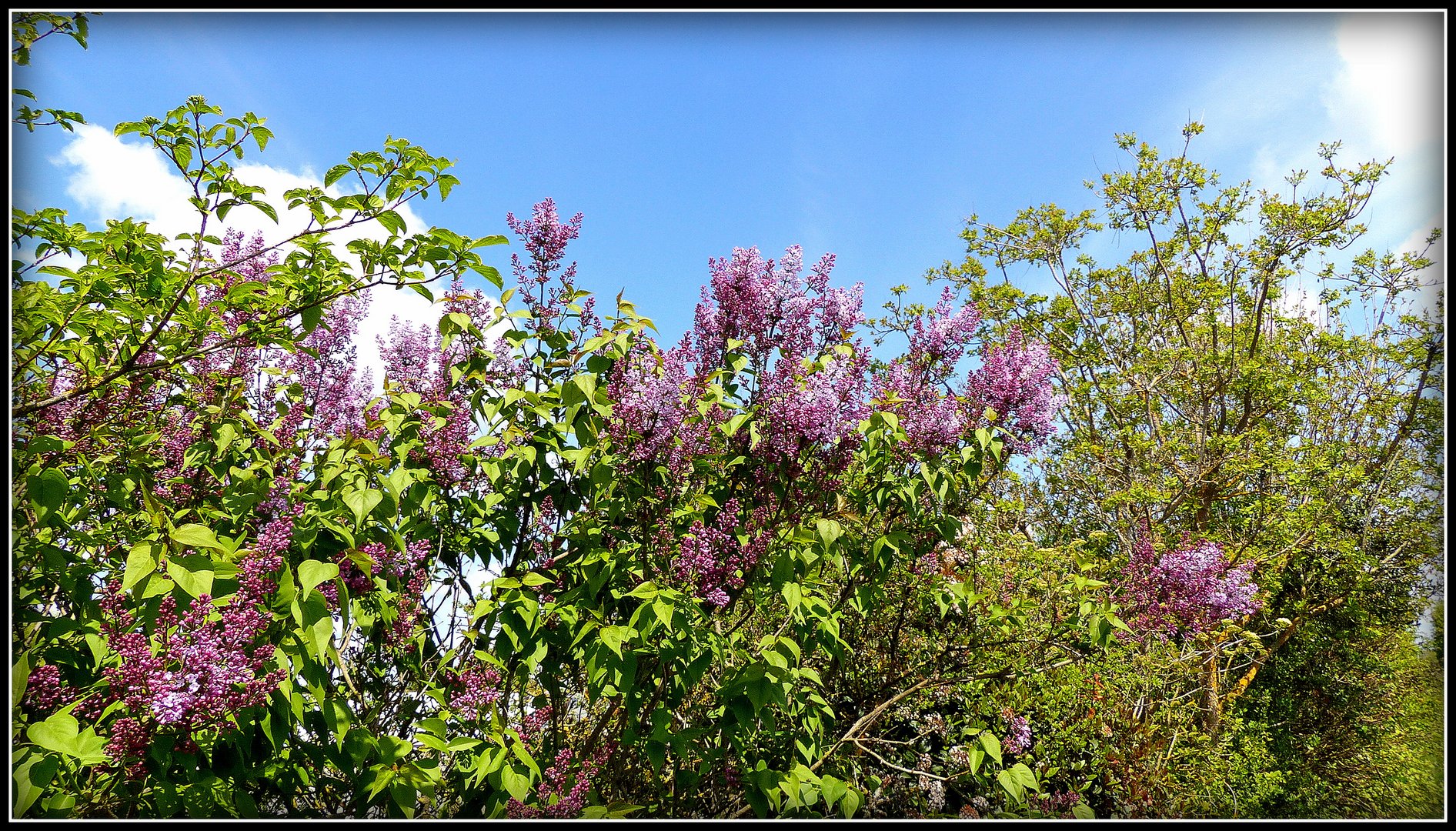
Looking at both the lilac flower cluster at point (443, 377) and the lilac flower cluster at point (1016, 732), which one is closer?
the lilac flower cluster at point (443, 377)

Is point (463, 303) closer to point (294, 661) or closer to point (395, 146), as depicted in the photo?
point (395, 146)

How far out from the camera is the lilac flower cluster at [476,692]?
1.89m

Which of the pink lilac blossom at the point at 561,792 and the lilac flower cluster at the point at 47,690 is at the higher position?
the lilac flower cluster at the point at 47,690

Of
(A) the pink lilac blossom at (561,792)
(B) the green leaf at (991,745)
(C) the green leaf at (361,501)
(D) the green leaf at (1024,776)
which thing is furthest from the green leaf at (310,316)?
(D) the green leaf at (1024,776)

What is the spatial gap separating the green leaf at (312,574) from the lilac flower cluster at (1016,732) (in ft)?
7.38

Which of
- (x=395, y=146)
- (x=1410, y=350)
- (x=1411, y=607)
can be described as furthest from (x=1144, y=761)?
(x=1410, y=350)

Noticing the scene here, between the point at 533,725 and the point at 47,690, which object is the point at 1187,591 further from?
the point at 47,690

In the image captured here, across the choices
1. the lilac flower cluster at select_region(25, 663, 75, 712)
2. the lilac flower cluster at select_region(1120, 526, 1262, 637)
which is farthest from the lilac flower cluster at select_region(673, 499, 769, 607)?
the lilac flower cluster at select_region(1120, 526, 1262, 637)

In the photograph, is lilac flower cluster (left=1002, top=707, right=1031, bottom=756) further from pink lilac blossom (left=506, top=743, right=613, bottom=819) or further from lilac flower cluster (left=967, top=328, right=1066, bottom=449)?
pink lilac blossom (left=506, top=743, right=613, bottom=819)

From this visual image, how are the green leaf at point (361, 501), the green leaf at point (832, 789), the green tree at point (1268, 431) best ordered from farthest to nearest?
the green tree at point (1268, 431), the green leaf at point (832, 789), the green leaf at point (361, 501)

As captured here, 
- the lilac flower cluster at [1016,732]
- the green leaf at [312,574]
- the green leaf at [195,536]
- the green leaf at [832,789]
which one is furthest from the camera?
the lilac flower cluster at [1016,732]

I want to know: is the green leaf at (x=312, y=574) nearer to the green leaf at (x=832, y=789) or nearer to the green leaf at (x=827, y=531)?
the green leaf at (x=827, y=531)

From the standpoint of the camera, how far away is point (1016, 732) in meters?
2.73

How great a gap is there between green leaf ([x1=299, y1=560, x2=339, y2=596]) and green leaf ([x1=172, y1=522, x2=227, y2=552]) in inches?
8.7
